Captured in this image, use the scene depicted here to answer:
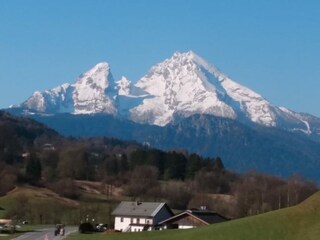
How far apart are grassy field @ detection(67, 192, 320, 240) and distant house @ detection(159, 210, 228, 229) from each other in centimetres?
2939

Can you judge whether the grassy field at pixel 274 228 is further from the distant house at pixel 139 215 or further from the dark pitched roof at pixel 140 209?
the dark pitched roof at pixel 140 209

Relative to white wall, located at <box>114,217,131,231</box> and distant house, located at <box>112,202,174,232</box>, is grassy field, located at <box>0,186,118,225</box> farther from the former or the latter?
distant house, located at <box>112,202,174,232</box>

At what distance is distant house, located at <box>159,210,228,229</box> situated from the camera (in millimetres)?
110188

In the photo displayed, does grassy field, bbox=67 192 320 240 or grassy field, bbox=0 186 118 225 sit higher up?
grassy field, bbox=0 186 118 225

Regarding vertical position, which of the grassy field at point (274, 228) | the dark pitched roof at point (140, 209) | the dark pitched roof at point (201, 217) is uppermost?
the dark pitched roof at point (140, 209)

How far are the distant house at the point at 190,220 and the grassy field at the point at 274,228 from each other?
2939cm

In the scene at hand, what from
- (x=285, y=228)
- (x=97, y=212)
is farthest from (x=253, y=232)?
(x=97, y=212)

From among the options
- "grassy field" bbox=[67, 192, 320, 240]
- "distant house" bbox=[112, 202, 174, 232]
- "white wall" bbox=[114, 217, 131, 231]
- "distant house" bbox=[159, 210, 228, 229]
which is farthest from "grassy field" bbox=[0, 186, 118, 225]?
"grassy field" bbox=[67, 192, 320, 240]

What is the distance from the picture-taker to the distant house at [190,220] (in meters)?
110

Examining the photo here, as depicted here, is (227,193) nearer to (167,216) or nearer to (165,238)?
(167,216)

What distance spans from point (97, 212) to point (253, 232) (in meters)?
66.7

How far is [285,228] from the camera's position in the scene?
73.4 meters

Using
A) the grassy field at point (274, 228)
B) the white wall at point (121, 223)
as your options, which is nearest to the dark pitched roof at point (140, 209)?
the white wall at point (121, 223)

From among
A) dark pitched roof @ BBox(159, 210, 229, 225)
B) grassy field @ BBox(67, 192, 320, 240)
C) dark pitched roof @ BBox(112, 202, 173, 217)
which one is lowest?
grassy field @ BBox(67, 192, 320, 240)
